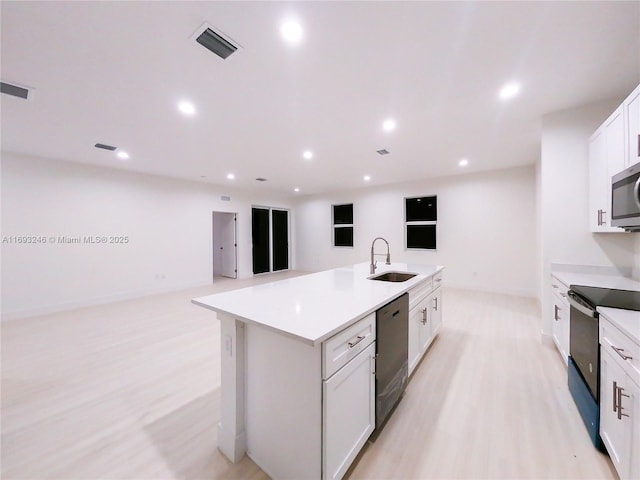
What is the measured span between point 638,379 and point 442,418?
1.09 meters

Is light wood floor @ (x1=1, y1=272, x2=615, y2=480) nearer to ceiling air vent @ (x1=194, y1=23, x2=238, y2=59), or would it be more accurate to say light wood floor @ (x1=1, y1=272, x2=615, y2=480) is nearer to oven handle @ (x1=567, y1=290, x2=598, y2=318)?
oven handle @ (x1=567, y1=290, x2=598, y2=318)

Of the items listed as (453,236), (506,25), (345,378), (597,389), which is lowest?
(597,389)

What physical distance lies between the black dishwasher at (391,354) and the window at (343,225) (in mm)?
5621

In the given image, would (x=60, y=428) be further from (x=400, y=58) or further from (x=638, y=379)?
(x=400, y=58)

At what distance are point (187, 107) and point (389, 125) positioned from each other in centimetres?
231

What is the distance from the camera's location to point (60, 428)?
5.63 ft

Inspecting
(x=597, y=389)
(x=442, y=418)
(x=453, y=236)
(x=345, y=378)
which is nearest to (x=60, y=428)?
(x=345, y=378)

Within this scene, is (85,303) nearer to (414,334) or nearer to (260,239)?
(260,239)

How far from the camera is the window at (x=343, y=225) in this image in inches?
297

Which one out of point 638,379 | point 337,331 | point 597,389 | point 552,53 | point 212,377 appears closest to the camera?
point 638,379

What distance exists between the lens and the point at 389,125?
3.08 meters

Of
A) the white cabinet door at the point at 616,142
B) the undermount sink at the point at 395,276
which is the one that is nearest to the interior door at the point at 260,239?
the undermount sink at the point at 395,276

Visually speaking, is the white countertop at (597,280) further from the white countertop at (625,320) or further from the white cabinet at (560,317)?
the white countertop at (625,320)

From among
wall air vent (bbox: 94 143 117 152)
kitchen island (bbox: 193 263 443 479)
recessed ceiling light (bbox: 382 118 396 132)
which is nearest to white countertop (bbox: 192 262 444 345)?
kitchen island (bbox: 193 263 443 479)
